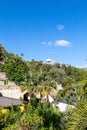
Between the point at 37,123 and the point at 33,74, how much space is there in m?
24.4

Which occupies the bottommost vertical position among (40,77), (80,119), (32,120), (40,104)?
(32,120)

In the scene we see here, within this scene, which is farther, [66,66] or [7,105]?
[66,66]

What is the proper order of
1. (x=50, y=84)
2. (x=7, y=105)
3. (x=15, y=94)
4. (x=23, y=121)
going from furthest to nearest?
(x=15, y=94)
(x=50, y=84)
(x=7, y=105)
(x=23, y=121)

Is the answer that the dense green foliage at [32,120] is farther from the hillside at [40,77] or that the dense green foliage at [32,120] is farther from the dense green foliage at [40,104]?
the hillside at [40,77]

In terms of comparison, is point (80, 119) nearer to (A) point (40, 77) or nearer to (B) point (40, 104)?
(B) point (40, 104)

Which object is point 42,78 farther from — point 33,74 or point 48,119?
point 48,119

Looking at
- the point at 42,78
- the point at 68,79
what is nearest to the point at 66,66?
the point at 68,79

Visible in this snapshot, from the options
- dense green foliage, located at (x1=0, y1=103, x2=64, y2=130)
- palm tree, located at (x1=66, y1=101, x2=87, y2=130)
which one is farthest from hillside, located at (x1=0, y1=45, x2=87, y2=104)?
palm tree, located at (x1=66, y1=101, x2=87, y2=130)

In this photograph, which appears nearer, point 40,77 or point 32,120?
point 32,120

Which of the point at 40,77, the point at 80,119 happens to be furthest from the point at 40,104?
the point at 80,119

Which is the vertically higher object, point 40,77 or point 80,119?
point 40,77

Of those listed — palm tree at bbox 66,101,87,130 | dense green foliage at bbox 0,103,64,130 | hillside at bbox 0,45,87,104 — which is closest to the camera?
palm tree at bbox 66,101,87,130

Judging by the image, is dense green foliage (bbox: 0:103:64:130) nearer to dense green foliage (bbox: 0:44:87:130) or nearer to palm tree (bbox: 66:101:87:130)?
dense green foliage (bbox: 0:44:87:130)

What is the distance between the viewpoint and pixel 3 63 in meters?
78.9
